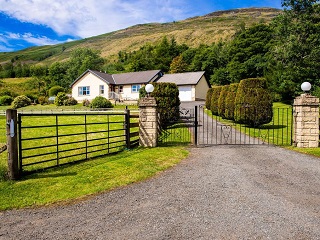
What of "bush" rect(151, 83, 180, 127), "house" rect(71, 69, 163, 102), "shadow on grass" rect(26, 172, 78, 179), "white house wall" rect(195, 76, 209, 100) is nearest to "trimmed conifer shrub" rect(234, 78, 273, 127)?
"bush" rect(151, 83, 180, 127)

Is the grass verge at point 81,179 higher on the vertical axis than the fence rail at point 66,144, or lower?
lower

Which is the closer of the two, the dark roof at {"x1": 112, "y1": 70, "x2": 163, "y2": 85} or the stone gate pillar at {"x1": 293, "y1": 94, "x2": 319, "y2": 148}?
the stone gate pillar at {"x1": 293, "y1": 94, "x2": 319, "y2": 148}

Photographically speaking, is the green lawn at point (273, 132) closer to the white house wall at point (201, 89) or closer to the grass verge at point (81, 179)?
the grass verge at point (81, 179)

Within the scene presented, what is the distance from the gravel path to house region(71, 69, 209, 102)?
3566 cm

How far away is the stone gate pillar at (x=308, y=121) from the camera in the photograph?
10.1 meters

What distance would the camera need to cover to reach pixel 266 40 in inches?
1929

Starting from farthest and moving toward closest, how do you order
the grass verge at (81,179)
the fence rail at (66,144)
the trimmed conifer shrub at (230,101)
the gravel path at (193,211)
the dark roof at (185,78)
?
the dark roof at (185,78) < the trimmed conifer shrub at (230,101) < the fence rail at (66,144) < the grass verge at (81,179) < the gravel path at (193,211)

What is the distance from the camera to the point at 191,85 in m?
41.4

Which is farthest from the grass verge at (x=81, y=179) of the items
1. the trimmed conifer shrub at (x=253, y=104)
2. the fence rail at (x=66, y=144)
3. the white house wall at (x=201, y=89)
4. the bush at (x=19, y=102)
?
the bush at (x=19, y=102)

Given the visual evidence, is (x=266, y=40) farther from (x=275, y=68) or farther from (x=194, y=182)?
(x=194, y=182)

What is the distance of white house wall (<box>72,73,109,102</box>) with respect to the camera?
4369 cm

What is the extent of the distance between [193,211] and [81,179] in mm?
3073

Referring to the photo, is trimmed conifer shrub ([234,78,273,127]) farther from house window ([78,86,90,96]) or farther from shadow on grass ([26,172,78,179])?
house window ([78,86,90,96])

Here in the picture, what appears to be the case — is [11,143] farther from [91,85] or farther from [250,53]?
[250,53]
